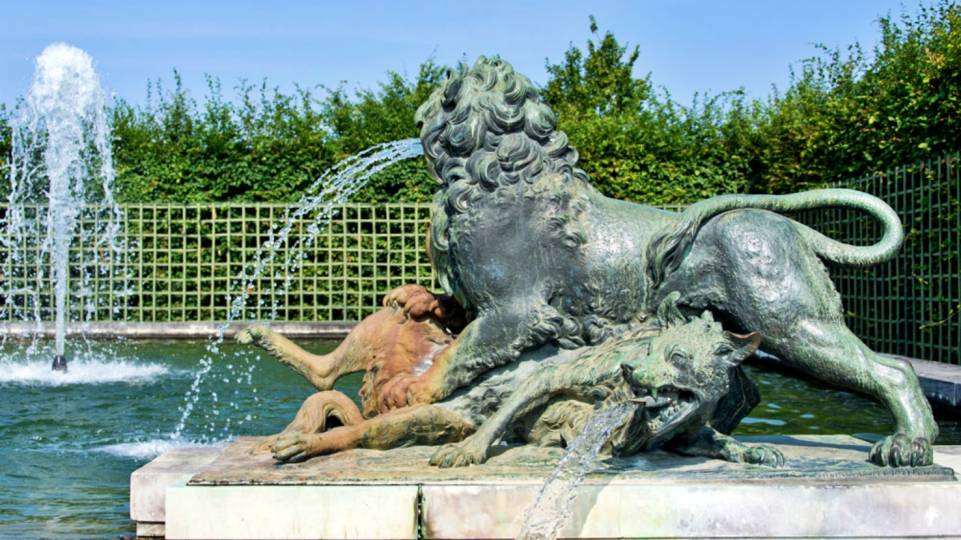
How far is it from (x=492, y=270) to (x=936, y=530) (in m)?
1.55

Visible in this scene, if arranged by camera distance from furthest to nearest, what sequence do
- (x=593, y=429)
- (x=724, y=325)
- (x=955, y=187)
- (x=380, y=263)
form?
(x=380, y=263), (x=955, y=187), (x=724, y=325), (x=593, y=429)

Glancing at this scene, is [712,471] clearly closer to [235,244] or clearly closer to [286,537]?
[286,537]

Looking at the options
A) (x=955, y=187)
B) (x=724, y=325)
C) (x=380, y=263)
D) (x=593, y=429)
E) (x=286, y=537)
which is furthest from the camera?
(x=380, y=263)

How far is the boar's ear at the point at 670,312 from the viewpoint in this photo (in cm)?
363

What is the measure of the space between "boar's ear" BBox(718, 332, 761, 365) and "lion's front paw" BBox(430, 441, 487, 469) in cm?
79

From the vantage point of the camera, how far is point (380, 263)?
43.5ft

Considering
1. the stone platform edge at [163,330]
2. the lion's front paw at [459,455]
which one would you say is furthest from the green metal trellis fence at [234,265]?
the lion's front paw at [459,455]

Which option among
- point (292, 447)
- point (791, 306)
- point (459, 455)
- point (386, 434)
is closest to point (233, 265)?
point (386, 434)

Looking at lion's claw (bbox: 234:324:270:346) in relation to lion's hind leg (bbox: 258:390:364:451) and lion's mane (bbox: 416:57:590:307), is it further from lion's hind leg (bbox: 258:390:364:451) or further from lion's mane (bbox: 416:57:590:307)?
lion's mane (bbox: 416:57:590:307)

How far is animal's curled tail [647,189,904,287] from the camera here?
3645 millimetres

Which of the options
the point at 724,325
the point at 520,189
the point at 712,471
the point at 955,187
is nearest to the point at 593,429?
the point at 712,471

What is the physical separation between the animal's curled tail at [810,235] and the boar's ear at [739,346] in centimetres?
40

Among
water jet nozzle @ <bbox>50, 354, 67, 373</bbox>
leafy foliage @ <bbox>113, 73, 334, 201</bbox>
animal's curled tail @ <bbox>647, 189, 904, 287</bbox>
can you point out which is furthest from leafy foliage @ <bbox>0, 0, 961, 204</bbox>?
animal's curled tail @ <bbox>647, 189, 904, 287</bbox>

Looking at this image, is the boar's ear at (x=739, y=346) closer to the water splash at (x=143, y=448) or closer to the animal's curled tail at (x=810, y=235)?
the animal's curled tail at (x=810, y=235)
